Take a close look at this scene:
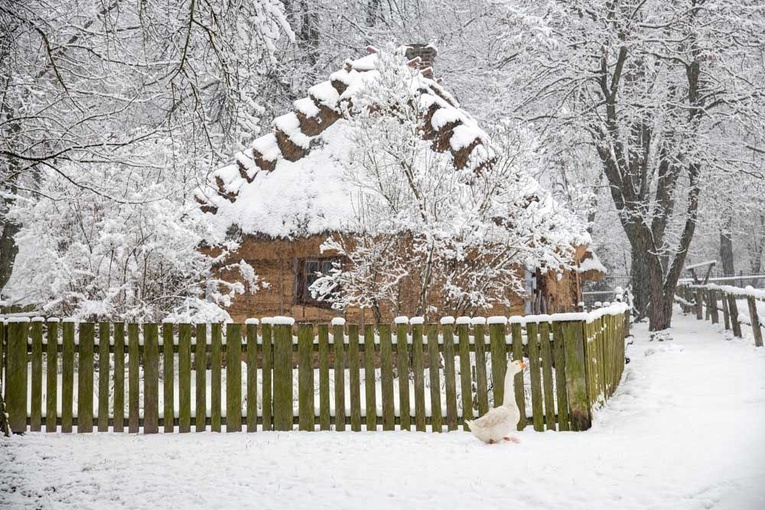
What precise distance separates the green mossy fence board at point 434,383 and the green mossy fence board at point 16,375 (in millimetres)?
4490

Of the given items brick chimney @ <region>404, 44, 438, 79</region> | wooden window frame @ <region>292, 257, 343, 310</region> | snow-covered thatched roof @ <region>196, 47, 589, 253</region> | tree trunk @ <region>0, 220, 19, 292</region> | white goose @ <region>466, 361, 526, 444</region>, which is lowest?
white goose @ <region>466, 361, 526, 444</region>

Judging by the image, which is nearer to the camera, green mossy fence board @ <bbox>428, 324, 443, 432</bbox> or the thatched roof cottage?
green mossy fence board @ <bbox>428, 324, 443, 432</bbox>

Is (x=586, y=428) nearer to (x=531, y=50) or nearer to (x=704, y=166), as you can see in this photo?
(x=531, y=50)

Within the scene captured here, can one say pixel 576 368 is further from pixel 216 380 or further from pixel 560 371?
pixel 216 380

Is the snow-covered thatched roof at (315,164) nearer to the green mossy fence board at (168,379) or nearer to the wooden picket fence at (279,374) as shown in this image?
the wooden picket fence at (279,374)

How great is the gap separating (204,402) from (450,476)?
3.14 m

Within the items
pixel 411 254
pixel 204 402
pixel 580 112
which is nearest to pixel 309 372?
pixel 204 402

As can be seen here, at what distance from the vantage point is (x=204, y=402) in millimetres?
7191

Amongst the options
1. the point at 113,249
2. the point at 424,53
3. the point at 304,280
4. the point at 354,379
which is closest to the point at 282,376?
the point at 354,379

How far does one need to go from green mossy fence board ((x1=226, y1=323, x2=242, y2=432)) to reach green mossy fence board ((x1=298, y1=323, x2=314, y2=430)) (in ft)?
2.20

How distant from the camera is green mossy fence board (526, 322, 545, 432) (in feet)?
23.1

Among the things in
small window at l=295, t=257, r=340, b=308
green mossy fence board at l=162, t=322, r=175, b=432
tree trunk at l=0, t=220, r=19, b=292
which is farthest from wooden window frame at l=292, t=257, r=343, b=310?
green mossy fence board at l=162, t=322, r=175, b=432

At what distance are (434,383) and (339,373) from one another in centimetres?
105

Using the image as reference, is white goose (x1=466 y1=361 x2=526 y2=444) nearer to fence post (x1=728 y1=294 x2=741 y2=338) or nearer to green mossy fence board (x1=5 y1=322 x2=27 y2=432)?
green mossy fence board (x1=5 y1=322 x2=27 y2=432)
